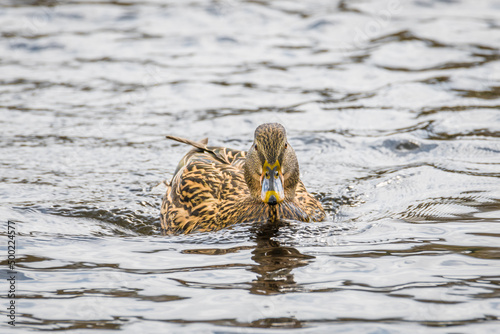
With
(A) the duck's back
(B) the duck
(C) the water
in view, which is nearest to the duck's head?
(B) the duck

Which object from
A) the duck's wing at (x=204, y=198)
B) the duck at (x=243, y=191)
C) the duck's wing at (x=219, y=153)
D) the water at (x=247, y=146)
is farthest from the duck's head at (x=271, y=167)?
the duck's wing at (x=219, y=153)

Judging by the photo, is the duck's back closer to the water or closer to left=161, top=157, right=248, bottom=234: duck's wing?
left=161, top=157, right=248, bottom=234: duck's wing

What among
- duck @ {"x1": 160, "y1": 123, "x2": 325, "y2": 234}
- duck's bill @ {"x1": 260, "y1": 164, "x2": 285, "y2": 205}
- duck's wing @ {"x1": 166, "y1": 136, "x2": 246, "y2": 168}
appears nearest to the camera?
duck's bill @ {"x1": 260, "y1": 164, "x2": 285, "y2": 205}

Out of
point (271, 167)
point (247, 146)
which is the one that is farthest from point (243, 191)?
point (247, 146)

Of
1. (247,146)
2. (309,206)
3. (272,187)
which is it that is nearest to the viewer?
(272,187)

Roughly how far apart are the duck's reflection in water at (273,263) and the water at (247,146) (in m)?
0.03

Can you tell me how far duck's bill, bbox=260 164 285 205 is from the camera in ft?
22.9

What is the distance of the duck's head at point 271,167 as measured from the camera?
706 cm

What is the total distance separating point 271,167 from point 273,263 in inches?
40.0

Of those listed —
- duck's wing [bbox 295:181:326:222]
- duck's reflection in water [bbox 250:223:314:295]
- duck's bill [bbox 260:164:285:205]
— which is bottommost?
duck's reflection in water [bbox 250:223:314:295]

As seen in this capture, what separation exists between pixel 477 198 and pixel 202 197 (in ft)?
10.1

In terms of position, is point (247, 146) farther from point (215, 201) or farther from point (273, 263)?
point (273, 263)

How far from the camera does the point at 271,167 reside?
23.5 feet

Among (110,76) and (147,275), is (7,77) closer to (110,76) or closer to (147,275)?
(110,76)
